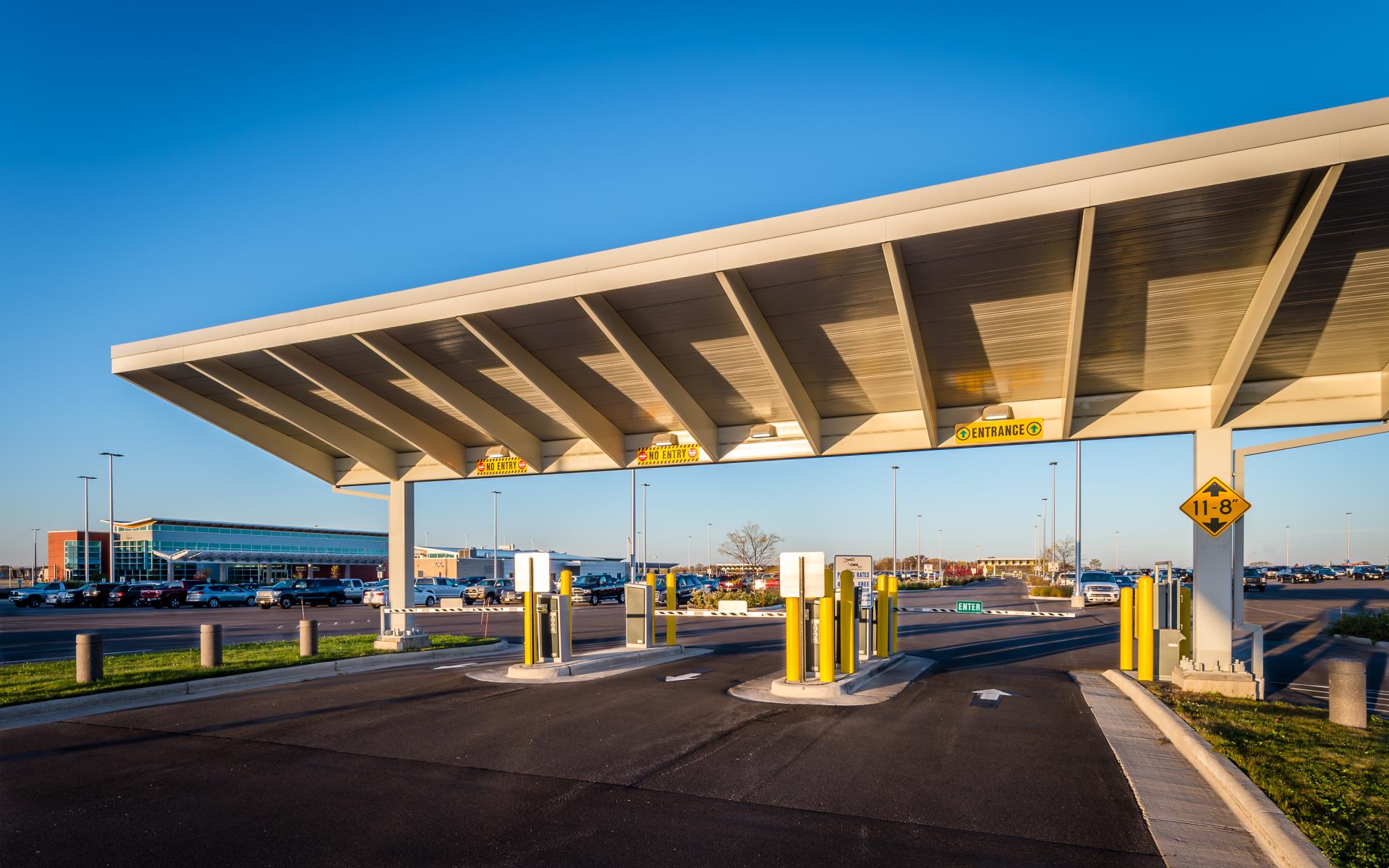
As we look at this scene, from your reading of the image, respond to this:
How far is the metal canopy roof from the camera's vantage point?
28.6 ft

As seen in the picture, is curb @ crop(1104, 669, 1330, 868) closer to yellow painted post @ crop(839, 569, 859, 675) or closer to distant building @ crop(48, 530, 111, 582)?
yellow painted post @ crop(839, 569, 859, 675)

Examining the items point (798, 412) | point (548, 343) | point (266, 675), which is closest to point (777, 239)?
point (798, 412)

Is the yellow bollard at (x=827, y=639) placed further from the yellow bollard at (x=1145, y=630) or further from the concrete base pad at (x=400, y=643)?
the concrete base pad at (x=400, y=643)

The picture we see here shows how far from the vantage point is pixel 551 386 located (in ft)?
45.9

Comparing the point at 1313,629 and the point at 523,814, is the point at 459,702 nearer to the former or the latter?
the point at 523,814

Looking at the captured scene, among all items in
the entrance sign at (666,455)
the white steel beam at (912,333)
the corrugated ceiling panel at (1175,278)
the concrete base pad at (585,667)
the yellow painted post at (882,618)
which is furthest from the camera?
the entrance sign at (666,455)

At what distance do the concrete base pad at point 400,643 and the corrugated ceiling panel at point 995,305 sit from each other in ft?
39.5

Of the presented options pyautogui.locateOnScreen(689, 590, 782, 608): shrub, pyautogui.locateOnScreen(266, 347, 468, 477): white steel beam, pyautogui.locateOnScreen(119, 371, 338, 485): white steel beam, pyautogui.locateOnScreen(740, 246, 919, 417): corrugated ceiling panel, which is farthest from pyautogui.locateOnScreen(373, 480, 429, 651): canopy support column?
pyautogui.locateOnScreen(689, 590, 782, 608): shrub

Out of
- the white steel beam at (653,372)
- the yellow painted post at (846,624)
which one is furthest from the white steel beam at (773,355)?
the yellow painted post at (846,624)

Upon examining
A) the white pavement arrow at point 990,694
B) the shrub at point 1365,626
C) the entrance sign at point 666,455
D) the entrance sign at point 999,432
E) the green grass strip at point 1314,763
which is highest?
the entrance sign at point 999,432

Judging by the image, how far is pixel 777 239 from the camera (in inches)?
402

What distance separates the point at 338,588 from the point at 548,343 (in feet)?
129

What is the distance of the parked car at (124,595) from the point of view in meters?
46.2

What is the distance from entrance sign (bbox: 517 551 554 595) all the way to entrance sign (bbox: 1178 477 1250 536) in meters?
9.69
